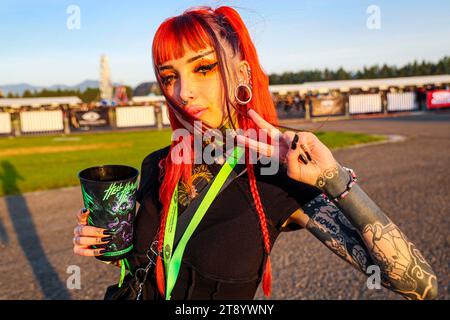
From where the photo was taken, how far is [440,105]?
34594mm

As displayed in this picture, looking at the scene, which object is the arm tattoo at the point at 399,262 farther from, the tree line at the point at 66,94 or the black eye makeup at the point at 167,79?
the tree line at the point at 66,94

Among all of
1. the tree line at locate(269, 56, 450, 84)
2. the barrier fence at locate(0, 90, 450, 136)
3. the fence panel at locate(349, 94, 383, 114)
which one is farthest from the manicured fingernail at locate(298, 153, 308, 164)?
the tree line at locate(269, 56, 450, 84)

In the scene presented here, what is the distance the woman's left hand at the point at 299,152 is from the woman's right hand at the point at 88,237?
26.9 inches

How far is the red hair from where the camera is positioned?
1532 mm

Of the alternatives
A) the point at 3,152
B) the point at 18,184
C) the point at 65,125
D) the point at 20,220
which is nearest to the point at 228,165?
the point at 20,220

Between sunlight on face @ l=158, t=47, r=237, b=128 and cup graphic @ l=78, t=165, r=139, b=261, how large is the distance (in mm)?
354

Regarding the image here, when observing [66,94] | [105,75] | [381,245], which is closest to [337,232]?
[381,245]

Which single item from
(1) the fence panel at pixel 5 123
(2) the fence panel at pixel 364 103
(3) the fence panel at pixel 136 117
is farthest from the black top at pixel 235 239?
(2) the fence panel at pixel 364 103

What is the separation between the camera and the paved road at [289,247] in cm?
477

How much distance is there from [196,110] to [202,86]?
93 millimetres

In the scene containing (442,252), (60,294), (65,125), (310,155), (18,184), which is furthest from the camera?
(65,125)

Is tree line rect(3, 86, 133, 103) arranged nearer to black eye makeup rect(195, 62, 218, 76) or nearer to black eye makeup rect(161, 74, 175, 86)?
black eye makeup rect(161, 74, 175, 86)

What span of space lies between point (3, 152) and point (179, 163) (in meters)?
Answer: 18.7

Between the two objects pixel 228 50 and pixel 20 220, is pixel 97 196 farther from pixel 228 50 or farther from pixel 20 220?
pixel 20 220
